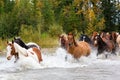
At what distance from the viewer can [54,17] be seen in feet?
189

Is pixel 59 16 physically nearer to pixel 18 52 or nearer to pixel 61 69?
pixel 61 69

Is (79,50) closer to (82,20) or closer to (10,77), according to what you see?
(10,77)

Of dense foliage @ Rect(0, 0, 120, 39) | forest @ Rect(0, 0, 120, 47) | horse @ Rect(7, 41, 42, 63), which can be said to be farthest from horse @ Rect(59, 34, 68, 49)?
dense foliage @ Rect(0, 0, 120, 39)

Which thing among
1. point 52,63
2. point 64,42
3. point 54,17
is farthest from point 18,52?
point 54,17

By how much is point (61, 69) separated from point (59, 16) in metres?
42.2

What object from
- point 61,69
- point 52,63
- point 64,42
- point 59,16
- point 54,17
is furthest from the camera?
point 59,16

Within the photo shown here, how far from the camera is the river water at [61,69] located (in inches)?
601

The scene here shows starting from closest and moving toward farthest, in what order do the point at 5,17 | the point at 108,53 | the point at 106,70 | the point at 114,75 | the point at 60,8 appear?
the point at 114,75 < the point at 106,70 < the point at 108,53 < the point at 5,17 < the point at 60,8

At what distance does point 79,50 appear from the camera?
69.7ft

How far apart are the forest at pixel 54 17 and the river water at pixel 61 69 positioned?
18882 mm

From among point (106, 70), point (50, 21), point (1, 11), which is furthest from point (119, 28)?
point (106, 70)

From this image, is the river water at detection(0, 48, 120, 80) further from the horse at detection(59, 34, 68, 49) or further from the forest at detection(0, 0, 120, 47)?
the forest at detection(0, 0, 120, 47)

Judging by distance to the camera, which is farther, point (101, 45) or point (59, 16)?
point (59, 16)

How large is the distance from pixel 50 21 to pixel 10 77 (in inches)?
1485
